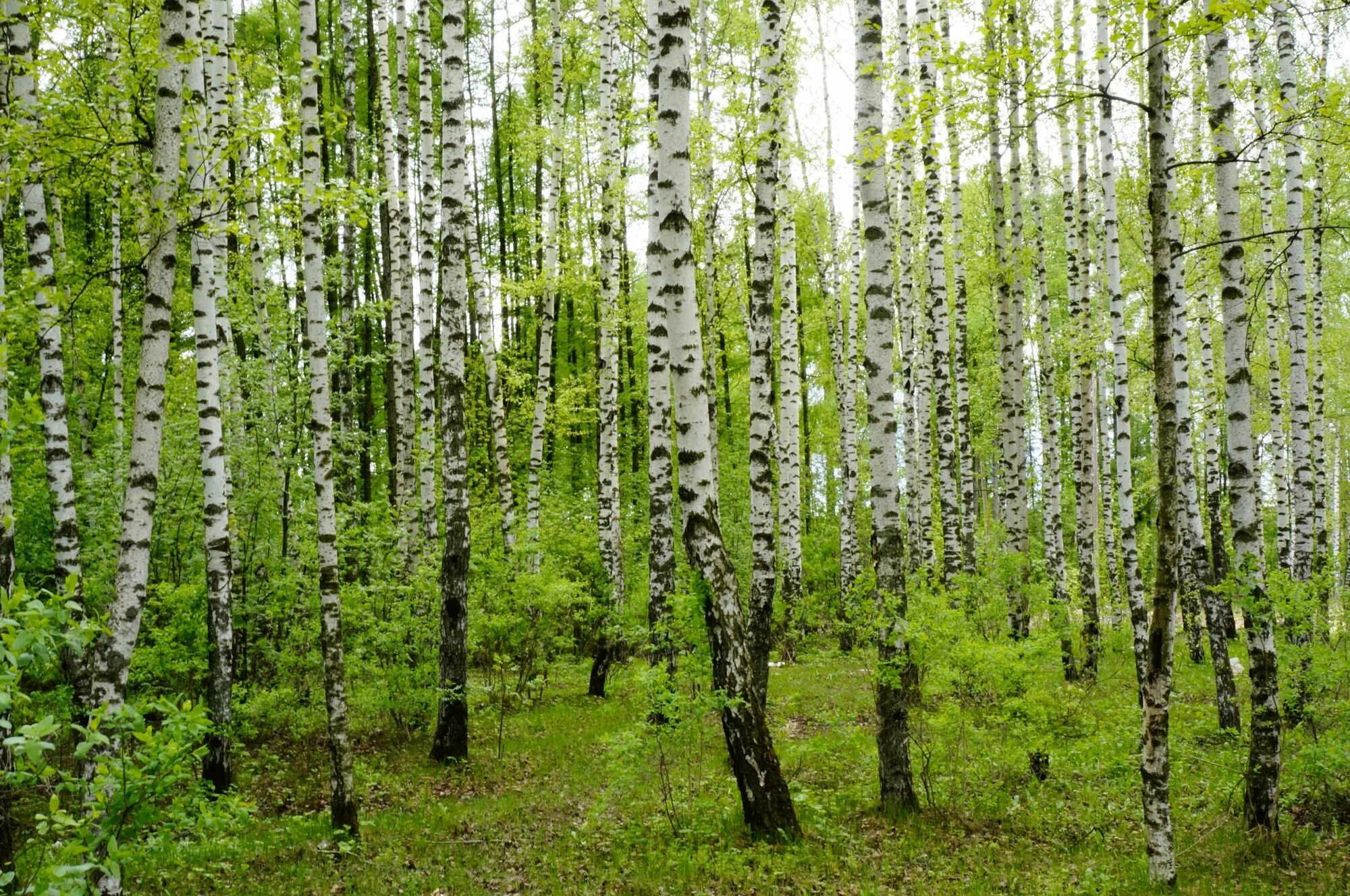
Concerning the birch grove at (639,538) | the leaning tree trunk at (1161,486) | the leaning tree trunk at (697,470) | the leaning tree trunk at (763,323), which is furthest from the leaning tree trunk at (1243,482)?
Result: the leaning tree trunk at (763,323)

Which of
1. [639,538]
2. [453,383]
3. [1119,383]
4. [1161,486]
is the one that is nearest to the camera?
[1161,486]

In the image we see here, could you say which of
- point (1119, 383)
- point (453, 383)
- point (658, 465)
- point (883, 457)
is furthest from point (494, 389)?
point (1119, 383)

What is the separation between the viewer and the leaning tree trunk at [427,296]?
11.6 metres

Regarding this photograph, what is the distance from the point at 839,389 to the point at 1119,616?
8.37 metres

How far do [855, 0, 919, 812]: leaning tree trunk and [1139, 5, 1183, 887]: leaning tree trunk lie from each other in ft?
6.41

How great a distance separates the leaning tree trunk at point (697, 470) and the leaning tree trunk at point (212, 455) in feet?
11.4

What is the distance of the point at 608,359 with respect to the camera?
1406cm

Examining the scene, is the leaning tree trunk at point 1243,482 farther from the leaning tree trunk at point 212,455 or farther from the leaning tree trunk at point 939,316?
the leaning tree trunk at point 212,455

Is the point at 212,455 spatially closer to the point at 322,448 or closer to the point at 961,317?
the point at 322,448

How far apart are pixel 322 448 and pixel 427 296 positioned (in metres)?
6.23

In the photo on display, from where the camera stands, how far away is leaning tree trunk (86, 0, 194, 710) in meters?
4.93

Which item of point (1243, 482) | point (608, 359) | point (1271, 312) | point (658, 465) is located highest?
point (1271, 312)

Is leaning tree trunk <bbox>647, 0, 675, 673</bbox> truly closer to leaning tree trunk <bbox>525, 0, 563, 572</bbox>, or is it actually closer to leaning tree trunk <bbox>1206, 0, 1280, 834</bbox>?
leaning tree trunk <bbox>525, 0, 563, 572</bbox>

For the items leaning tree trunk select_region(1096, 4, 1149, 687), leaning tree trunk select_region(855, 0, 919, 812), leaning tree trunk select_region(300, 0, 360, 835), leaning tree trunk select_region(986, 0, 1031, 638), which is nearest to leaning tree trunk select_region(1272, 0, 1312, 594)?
leaning tree trunk select_region(1096, 4, 1149, 687)
